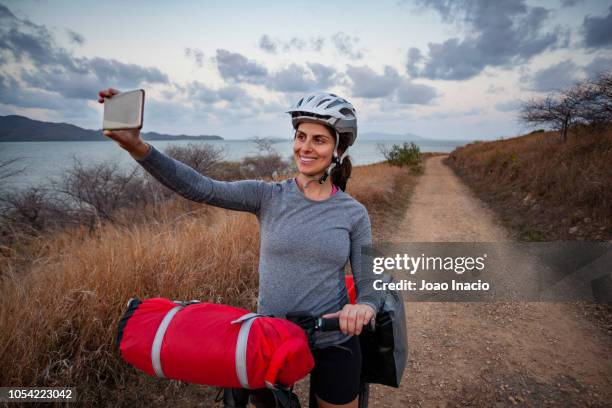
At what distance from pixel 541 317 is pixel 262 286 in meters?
4.33

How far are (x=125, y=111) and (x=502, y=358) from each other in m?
4.23

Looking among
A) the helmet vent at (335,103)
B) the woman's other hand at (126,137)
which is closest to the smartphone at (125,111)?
the woman's other hand at (126,137)

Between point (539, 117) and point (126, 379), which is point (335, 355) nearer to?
point (126, 379)

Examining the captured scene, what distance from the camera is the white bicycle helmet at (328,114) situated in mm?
1810

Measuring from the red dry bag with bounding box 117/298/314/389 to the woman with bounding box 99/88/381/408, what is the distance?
1.46 feet

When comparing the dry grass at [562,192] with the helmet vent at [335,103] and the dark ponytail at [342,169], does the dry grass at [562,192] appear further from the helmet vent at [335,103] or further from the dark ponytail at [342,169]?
the helmet vent at [335,103]

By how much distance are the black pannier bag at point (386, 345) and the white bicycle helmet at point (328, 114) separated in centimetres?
77

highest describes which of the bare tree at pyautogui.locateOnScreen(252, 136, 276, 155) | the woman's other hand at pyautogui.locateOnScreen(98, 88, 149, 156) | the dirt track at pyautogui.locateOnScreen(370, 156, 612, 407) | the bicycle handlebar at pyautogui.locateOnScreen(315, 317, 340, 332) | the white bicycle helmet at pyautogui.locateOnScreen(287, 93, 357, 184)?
the bare tree at pyautogui.locateOnScreen(252, 136, 276, 155)

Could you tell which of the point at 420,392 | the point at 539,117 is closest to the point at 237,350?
the point at 420,392

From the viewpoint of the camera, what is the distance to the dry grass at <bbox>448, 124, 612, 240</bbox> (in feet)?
20.9

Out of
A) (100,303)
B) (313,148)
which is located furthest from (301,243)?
(100,303)

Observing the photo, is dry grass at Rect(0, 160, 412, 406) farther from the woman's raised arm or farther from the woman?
the woman's raised arm

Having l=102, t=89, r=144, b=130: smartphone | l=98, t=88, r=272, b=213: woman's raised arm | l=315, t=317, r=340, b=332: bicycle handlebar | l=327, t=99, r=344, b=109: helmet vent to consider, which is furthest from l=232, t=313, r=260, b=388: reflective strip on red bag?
l=327, t=99, r=344, b=109: helmet vent

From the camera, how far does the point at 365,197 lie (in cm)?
979
